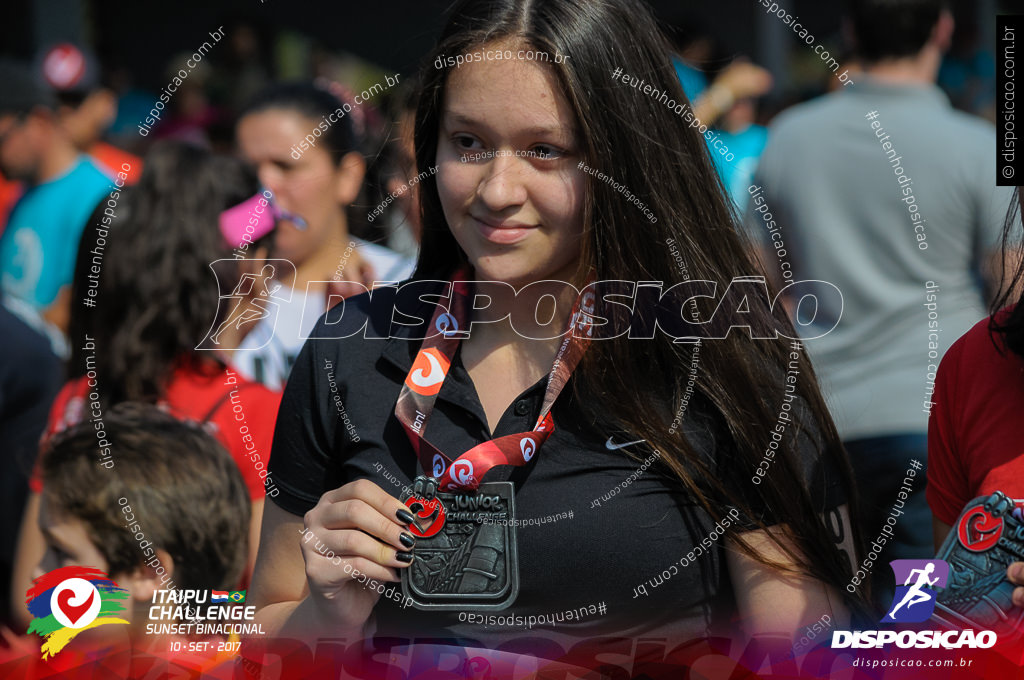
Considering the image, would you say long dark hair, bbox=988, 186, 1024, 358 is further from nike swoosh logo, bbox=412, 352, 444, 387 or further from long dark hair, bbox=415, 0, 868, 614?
nike swoosh logo, bbox=412, 352, 444, 387

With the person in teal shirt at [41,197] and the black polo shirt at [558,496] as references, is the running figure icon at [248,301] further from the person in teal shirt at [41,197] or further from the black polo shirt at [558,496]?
the person in teal shirt at [41,197]

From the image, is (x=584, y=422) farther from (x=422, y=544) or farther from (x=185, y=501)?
(x=185, y=501)

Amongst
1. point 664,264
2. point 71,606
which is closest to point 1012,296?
point 664,264

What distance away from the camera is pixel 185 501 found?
1.92 metres

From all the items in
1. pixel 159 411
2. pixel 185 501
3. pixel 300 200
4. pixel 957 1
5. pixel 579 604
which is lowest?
pixel 579 604

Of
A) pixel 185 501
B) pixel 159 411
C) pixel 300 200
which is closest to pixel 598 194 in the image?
pixel 185 501

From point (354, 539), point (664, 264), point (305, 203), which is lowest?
point (354, 539)

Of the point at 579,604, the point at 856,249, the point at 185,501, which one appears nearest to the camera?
the point at 579,604

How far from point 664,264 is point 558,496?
1.19 ft

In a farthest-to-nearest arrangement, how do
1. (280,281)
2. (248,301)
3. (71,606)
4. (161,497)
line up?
(280,281), (248,301), (161,497), (71,606)

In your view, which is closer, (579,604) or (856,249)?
(579,604)

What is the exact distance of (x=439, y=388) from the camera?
4.96 ft

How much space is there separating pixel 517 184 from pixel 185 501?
897mm

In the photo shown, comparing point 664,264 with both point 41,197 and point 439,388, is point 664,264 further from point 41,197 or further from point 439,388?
point 41,197
